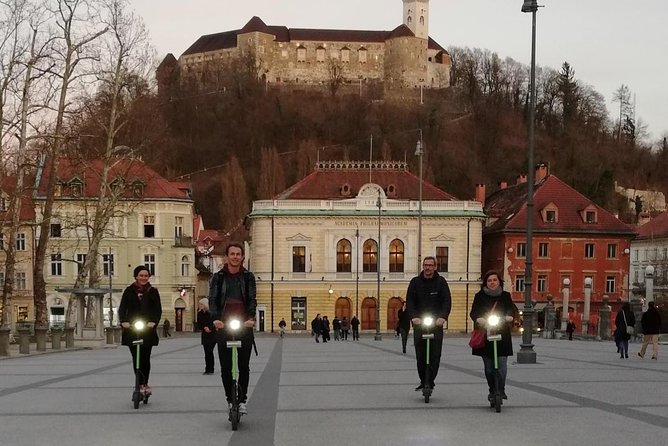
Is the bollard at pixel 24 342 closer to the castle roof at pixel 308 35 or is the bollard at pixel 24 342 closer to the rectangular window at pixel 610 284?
the rectangular window at pixel 610 284

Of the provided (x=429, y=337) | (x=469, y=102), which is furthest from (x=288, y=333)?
(x=469, y=102)

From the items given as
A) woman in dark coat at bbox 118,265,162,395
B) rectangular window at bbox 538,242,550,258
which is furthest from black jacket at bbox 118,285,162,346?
rectangular window at bbox 538,242,550,258

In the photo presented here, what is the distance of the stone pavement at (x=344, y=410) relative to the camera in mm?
8789

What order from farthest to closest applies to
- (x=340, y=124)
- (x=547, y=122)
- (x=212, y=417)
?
(x=340, y=124), (x=547, y=122), (x=212, y=417)

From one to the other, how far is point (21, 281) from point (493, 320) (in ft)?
197

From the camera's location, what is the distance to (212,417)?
10336 millimetres

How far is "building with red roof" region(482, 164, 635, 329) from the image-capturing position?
67.8 m

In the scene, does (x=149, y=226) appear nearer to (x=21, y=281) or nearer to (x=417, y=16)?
(x=21, y=281)

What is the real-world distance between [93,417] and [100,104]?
101 ft

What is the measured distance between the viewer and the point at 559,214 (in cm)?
6938

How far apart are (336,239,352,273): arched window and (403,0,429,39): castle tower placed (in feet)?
373

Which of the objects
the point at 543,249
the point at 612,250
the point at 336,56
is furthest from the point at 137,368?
the point at 336,56

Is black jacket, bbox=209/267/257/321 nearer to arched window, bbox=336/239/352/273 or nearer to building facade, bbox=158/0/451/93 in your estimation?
arched window, bbox=336/239/352/273

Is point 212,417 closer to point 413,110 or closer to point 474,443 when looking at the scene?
point 474,443
